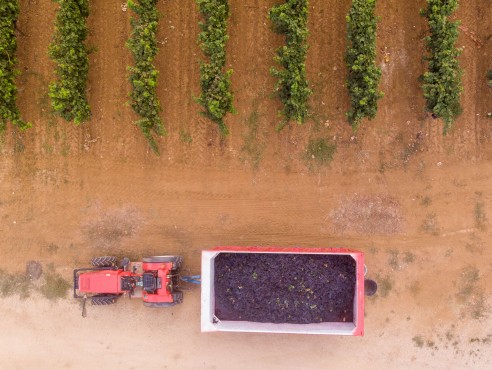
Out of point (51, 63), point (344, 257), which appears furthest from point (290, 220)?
point (51, 63)

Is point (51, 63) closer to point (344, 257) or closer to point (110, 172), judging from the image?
point (110, 172)

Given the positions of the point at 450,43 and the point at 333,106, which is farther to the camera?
the point at 333,106

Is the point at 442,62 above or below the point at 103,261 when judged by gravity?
above

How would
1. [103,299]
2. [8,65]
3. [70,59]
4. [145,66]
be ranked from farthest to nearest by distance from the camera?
[103,299] → [8,65] → [145,66] → [70,59]

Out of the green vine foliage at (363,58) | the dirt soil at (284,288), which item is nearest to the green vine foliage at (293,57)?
the green vine foliage at (363,58)

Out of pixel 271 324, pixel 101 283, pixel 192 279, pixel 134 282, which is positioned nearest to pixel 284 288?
pixel 271 324

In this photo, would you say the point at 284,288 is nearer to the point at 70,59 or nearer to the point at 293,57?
the point at 293,57

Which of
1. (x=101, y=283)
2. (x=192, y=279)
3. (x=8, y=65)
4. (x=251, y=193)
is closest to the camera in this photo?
(x=101, y=283)
